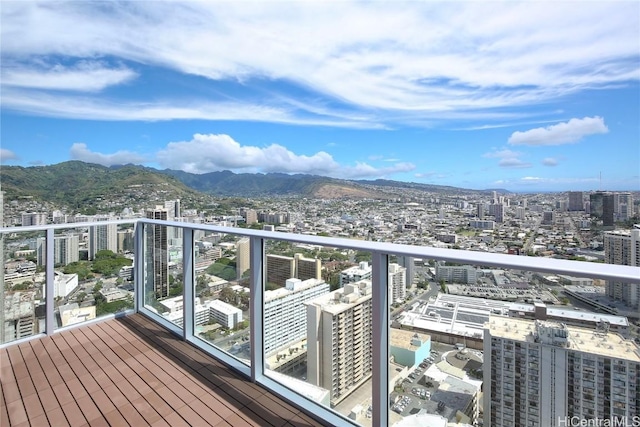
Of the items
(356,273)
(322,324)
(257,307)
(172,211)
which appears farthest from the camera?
(172,211)

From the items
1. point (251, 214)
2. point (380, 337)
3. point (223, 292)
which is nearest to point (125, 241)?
point (223, 292)

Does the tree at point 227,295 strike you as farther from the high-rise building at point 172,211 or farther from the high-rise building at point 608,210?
the high-rise building at point 608,210

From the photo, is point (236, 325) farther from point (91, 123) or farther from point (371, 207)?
point (91, 123)

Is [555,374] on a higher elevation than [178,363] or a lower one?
higher

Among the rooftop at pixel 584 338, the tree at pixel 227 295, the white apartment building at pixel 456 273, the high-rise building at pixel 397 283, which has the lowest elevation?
the tree at pixel 227 295

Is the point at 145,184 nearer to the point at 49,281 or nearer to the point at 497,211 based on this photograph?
the point at 49,281

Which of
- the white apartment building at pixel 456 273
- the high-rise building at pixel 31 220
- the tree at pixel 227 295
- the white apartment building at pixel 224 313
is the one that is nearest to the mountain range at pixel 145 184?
the high-rise building at pixel 31 220

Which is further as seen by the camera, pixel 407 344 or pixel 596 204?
pixel 596 204
